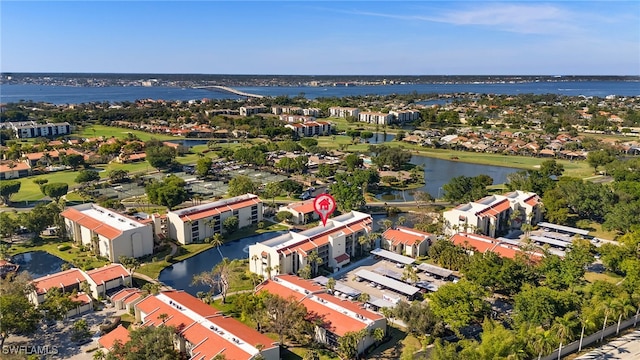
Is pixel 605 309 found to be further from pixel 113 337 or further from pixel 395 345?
pixel 113 337

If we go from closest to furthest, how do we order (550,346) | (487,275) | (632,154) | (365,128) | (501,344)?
(501,344), (550,346), (487,275), (632,154), (365,128)

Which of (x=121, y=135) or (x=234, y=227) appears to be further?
(x=121, y=135)

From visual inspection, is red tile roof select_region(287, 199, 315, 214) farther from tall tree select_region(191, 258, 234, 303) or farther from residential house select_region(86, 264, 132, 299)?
residential house select_region(86, 264, 132, 299)

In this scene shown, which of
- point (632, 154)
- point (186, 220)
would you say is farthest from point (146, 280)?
point (632, 154)

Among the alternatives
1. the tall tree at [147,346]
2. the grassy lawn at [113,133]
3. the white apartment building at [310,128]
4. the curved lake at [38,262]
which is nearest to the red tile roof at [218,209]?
Answer: the curved lake at [38,262]

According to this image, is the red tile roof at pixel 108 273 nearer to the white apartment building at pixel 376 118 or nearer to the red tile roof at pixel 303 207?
the red tile roof at pixel 303 207

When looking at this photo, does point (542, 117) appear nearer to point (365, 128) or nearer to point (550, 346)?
point (365, 128)

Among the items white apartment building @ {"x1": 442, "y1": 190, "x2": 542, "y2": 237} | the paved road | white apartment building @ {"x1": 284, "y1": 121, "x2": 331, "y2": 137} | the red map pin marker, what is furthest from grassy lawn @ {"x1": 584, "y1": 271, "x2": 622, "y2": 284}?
white apartment building @ {"x1": 284, "y1": 121, "x2": 331, "y2": 137}
